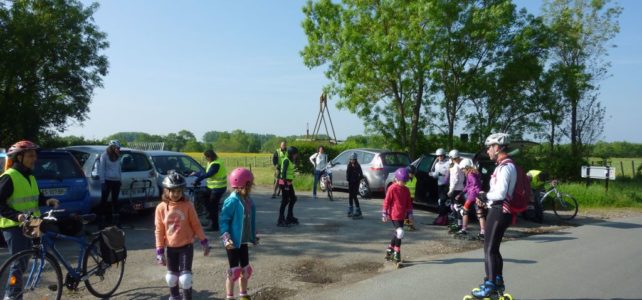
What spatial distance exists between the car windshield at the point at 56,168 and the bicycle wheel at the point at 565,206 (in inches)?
444

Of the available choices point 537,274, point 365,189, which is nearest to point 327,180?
point 365,189

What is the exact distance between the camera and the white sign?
1527 cm

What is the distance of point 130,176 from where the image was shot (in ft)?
33.4

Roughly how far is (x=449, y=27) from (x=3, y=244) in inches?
656

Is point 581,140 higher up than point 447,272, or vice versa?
point 581,140

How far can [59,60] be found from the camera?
61.2 ft

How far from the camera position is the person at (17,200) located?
4.61m

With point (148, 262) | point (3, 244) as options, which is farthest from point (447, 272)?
point (3, 244)

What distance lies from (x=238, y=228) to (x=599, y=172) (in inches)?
570

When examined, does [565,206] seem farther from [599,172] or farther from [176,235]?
[176,235]

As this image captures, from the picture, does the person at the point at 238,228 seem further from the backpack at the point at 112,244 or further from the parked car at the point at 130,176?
the parked car at the point at 130,176

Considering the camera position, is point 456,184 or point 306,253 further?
point 456,184

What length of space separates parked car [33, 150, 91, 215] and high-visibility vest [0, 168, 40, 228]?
10.9ft

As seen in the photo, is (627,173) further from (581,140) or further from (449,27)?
(449,27)
